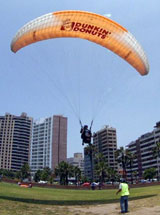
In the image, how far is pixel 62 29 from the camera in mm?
18984

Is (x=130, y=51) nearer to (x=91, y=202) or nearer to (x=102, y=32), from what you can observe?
(x=102, y=32)

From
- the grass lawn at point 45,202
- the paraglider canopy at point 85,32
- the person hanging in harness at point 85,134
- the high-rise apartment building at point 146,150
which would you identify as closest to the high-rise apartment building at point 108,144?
the high-rise apartment building at point 146,150

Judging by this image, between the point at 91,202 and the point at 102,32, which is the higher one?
the point at 102,32

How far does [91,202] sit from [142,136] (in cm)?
14524

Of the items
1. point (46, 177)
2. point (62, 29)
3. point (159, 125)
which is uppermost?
point (159, 125)

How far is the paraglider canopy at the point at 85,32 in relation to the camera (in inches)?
725

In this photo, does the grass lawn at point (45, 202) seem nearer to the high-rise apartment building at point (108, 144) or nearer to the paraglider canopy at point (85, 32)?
the paraglider canopy at point (85, 32)

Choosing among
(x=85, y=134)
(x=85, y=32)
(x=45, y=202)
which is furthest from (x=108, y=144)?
(x=45, y=202)

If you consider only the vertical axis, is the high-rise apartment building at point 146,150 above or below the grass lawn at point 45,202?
above

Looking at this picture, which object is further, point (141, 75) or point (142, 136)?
point (142, 136)

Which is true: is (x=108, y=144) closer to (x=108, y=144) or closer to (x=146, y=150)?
(x=108, y=144)

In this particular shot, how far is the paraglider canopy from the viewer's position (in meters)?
18.4

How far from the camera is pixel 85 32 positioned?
63.6 ft

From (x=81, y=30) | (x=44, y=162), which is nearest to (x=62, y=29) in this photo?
(x=81, y=30)
